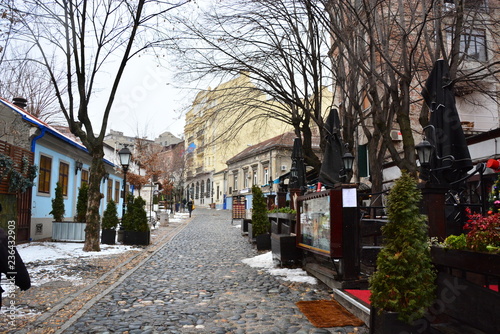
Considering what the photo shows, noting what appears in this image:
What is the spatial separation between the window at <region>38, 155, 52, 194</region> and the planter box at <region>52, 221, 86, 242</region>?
4.91 ft

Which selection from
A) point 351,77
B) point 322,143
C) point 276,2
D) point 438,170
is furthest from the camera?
point 322,143

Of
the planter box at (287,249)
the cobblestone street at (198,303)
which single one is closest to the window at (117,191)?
the cobblestone street at (198,303)

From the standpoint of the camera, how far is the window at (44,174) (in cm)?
1469

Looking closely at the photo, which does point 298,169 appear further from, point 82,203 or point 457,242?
point 457,242

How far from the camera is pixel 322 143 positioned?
16.6 meters

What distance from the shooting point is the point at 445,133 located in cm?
717

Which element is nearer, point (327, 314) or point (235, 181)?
point (327, 314)

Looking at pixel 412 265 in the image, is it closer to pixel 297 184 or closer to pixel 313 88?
pixel 297 184

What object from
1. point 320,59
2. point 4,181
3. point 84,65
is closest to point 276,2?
point 320,59

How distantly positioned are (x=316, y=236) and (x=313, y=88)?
27.6 feet

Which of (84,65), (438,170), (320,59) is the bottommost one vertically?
→ (438,170)

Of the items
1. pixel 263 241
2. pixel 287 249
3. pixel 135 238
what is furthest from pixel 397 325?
pixel 135 238

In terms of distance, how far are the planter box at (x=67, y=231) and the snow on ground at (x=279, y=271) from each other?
678 cm

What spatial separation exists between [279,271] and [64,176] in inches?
456
